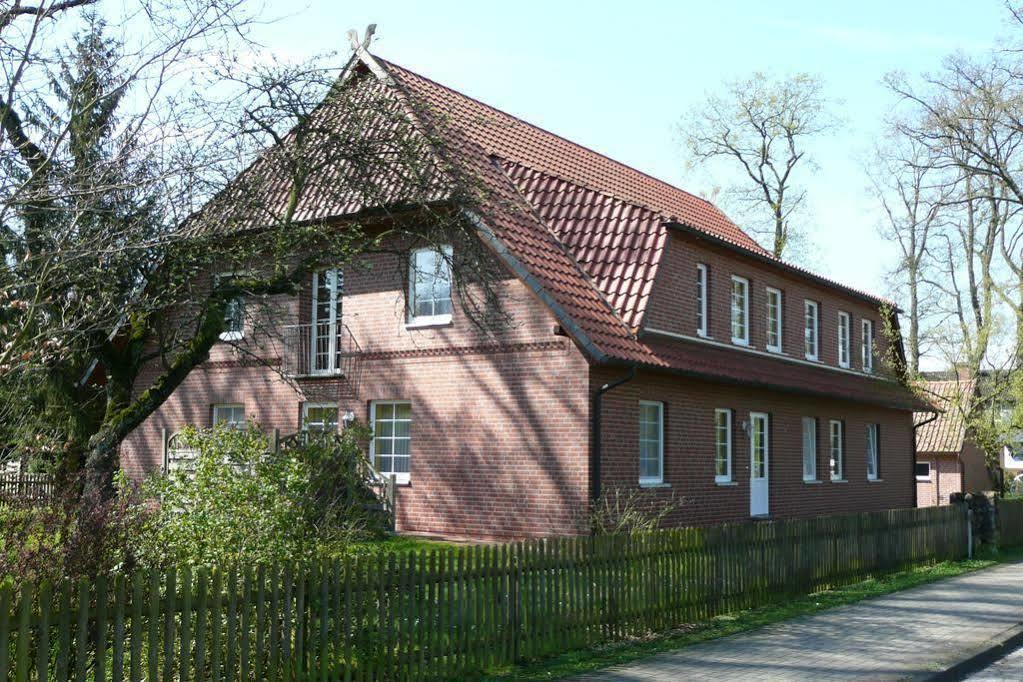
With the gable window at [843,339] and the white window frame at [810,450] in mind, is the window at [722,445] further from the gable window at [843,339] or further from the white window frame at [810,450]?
the gable window at [843,339]

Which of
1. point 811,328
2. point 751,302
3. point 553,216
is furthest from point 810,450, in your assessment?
point 553,216

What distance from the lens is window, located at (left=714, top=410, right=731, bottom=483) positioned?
21.1m

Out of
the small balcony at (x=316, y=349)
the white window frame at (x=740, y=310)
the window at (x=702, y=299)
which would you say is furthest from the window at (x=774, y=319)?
the small balcony at (x=316, y=349)

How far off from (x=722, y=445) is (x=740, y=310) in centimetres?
304

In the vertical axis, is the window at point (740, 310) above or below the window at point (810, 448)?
above

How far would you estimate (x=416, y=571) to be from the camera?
331 inches

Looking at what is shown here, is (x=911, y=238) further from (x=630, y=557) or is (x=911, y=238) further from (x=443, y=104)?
(x=630, y=557)

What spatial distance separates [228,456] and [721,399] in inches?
496

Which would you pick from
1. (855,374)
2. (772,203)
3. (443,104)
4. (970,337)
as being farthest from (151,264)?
(772,203)

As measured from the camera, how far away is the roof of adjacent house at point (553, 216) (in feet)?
44.8

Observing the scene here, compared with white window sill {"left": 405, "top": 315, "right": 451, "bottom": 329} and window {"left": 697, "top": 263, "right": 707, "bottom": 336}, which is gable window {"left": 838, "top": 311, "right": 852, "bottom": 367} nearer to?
window {"left": 697, "top": 263, "right": 707, "bottom": 336}

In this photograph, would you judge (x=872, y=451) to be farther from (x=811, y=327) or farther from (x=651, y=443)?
(x=651, y=443)

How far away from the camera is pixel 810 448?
25.4 metres

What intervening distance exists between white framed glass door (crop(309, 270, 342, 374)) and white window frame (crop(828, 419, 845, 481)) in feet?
41.5
